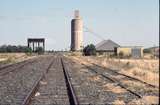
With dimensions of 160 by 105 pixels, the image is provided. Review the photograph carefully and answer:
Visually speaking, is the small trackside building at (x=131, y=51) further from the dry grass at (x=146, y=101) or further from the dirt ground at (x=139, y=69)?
the dry grass at (x=146, y=101)

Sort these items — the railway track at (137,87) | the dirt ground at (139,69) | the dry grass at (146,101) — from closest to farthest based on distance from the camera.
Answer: the dry grass at (146,101), the railway track at (137,87), the dirt ground at (139,69)

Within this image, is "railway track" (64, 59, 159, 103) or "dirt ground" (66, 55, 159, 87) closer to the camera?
"railway track" (64, 59, 159, 103)

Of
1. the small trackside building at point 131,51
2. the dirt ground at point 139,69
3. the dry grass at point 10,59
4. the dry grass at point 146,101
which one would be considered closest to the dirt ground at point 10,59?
the dry grass at point 10,59

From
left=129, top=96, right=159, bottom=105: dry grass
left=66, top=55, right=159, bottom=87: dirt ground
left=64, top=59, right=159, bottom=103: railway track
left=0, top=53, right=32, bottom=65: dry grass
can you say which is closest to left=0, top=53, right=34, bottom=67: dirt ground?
left=0, top=53, right=32, bottom=65: dry grass

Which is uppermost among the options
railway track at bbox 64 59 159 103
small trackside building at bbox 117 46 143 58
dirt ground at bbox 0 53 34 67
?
small trackside building at bbox 117 46 143 58

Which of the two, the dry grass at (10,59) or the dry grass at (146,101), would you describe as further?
the dry grass at (10,59)

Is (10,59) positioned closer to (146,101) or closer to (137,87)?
(137,87)

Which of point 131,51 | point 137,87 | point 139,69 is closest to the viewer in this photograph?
point 137,87

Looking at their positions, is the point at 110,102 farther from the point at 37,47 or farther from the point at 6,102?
the point at 37,47

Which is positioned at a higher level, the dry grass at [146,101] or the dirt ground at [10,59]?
the dirt ground at [10,59]

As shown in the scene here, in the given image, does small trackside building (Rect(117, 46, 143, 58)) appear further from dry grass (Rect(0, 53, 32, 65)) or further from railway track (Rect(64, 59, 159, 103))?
railway track (Rect(64, 59, 159, 103))

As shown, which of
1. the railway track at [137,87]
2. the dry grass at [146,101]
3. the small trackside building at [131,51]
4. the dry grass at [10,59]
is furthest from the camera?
the small trackside building at [131,51]

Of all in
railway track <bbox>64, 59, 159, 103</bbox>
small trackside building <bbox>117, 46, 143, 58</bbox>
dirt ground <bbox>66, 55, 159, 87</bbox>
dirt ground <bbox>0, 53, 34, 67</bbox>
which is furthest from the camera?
small trackside building <bbox>117, 46, 143, 58</bbox>

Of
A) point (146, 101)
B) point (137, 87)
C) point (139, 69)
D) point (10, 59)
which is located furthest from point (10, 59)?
point (146, 101)
